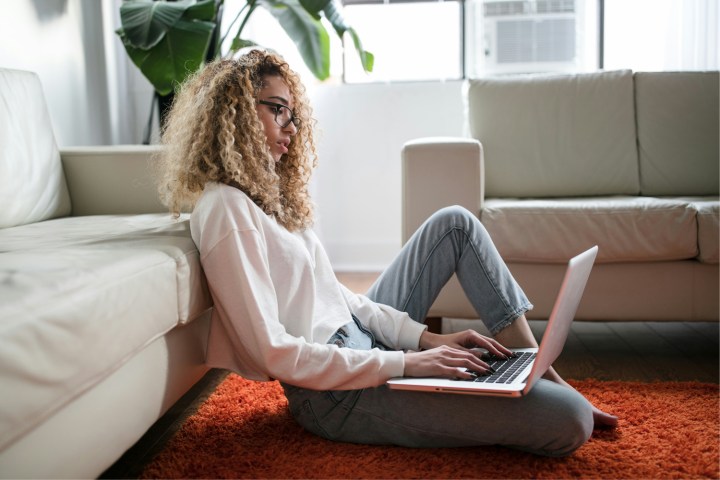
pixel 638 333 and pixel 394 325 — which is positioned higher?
pixel 394 325

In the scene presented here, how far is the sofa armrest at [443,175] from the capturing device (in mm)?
2154

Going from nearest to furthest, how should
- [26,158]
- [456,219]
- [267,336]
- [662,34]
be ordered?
[267,336], [456,219], [26,158], [662,34]

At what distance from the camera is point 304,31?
3.08 meters

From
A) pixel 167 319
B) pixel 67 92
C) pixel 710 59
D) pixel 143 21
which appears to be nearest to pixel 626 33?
pixel 710 59

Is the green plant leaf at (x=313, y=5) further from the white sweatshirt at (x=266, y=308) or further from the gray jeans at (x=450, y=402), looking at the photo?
the white sweatshirt at (x=266, y=308)

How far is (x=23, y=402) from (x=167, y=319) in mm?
430

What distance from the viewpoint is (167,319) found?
1184mm

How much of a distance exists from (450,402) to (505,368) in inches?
5.4

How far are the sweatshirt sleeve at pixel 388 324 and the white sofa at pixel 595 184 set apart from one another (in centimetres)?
68

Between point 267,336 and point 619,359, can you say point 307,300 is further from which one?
point 619,359

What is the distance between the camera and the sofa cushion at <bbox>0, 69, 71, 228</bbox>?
1870 mm

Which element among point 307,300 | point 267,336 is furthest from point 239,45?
point 267,336

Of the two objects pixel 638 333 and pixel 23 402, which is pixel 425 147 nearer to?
pixel 638 333

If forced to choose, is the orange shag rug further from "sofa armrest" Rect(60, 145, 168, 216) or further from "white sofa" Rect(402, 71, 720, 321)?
"sofa armrest" Rect(60, 145, 168, 216)
